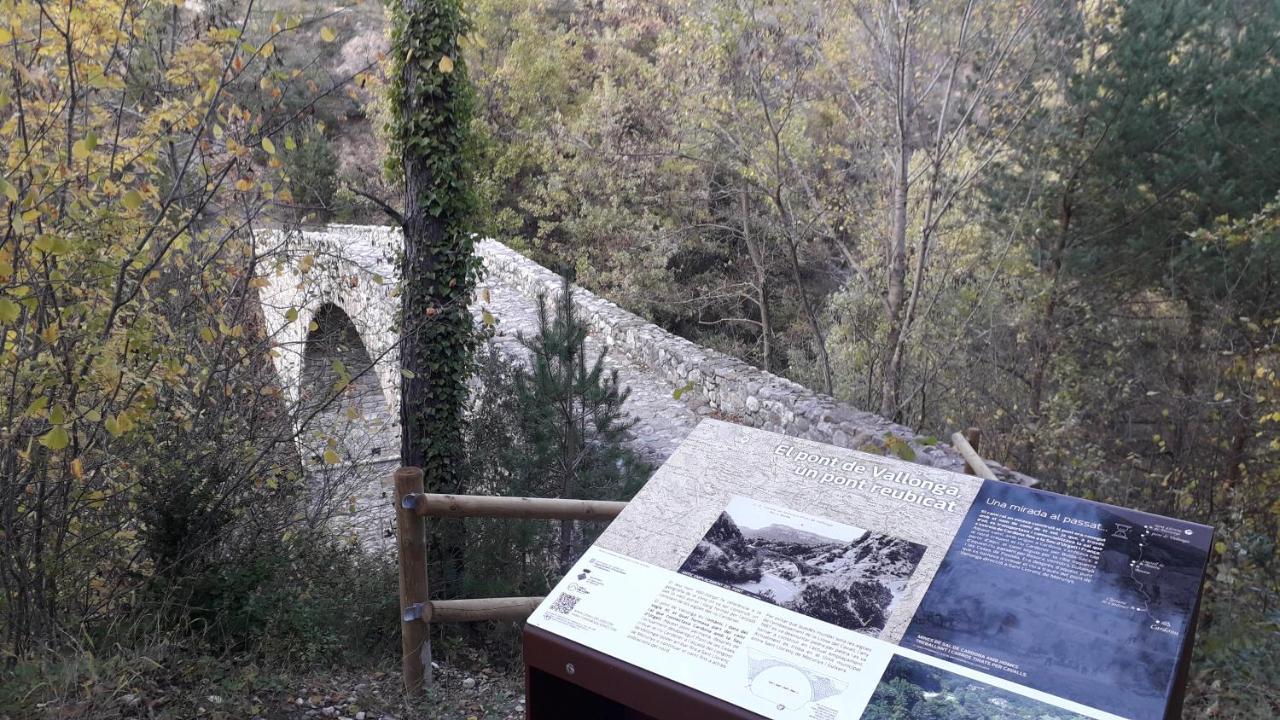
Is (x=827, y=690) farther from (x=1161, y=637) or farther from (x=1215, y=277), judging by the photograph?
(x=1215, y=277)

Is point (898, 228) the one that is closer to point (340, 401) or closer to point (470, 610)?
point (340, 401)

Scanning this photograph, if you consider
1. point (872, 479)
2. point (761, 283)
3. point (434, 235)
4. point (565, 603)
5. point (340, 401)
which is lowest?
point (340, 401)

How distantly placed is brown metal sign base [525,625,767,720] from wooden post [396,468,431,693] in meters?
1.24

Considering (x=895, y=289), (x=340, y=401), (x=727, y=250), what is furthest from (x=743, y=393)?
(x=727, y=250)

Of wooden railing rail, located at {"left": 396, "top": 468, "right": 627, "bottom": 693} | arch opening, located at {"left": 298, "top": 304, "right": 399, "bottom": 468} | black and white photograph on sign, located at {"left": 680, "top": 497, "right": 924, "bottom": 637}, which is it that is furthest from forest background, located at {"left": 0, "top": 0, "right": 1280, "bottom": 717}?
black and white photograph on sign, located at {"left": 680, "top": 497, "right": 924, "bottom": 637}

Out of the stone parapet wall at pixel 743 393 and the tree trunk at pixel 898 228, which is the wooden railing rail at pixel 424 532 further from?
the tree trunk at pixel 898 228


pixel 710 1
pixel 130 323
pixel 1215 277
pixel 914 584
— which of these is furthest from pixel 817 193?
pixel 914 584

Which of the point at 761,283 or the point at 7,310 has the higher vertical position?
the point at 7,310

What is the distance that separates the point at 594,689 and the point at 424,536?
1.63 meters

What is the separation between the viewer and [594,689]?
1.77 meters

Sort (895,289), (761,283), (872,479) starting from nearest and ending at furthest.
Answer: (872,479), (895,289), (761,283)

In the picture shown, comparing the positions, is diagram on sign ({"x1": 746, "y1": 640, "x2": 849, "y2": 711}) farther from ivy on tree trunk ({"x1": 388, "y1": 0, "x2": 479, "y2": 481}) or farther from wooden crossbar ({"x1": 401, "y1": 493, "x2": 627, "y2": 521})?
ivy on tree trunk ({"x1": 388, "y1": 0, "x2": 479, "y2": 481})

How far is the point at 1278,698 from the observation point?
3.51m

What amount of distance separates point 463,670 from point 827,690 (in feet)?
11.5
